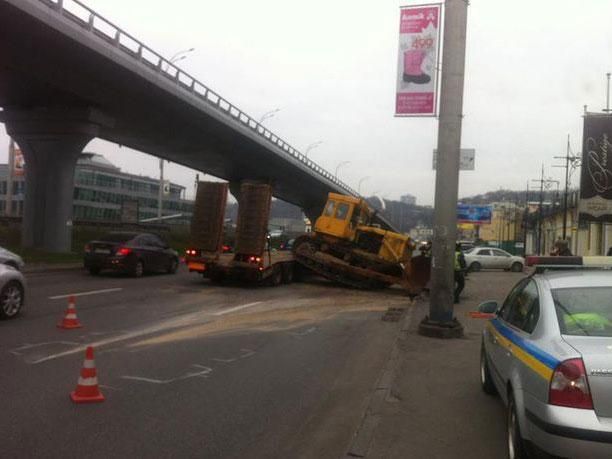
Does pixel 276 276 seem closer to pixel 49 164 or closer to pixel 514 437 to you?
pixel 49 164

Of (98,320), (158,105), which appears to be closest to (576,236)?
(158,105)

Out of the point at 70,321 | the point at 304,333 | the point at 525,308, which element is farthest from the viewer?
the point at 304,333

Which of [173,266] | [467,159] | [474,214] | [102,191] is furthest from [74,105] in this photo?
[102,191]

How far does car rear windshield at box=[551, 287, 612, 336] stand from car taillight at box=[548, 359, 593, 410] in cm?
52

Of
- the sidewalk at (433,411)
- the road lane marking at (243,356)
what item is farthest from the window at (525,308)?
the road lane marking at (243,356)

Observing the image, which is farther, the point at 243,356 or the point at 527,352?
→ the point at 243,356

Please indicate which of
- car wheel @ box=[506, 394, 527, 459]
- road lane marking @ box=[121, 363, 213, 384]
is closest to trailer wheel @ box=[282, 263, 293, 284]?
road lane marking @ box=[121, 363, 213, 384]

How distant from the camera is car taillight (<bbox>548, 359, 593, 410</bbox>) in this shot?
4051 millimetres

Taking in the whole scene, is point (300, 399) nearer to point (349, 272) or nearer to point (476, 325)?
point (476, 325)

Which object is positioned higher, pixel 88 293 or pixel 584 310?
pixel 584 310

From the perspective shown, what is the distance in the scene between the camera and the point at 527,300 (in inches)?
224

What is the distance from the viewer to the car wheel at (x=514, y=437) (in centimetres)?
466

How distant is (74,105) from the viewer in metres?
31.2

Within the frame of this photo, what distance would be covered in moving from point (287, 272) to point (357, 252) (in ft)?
8.30
